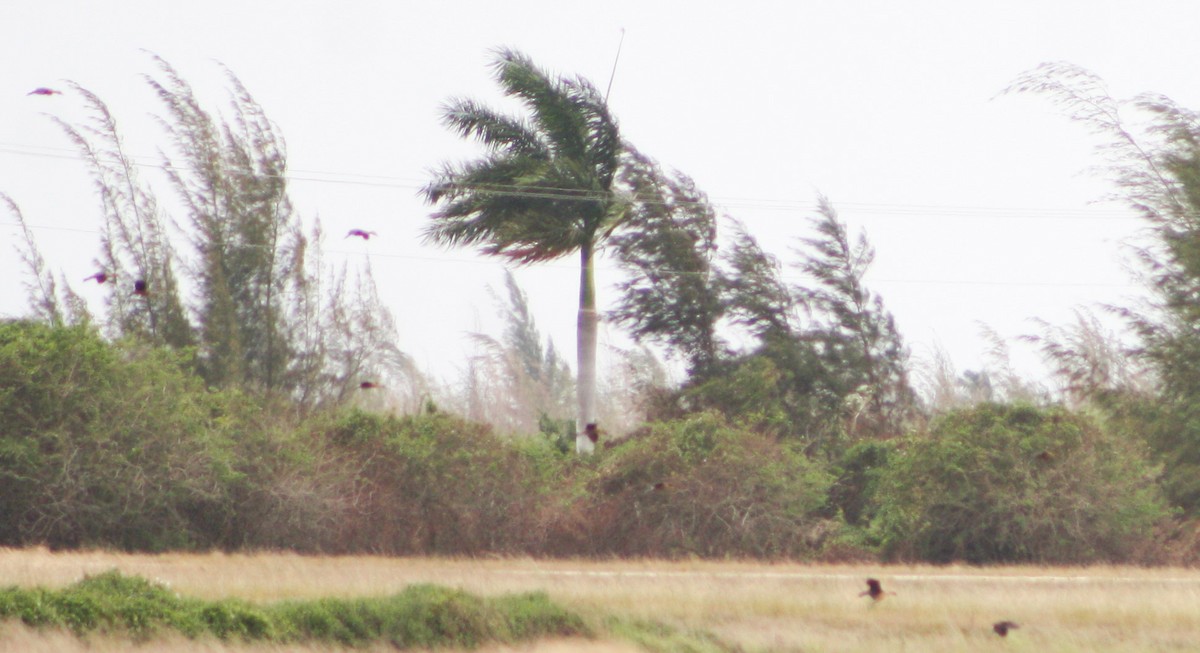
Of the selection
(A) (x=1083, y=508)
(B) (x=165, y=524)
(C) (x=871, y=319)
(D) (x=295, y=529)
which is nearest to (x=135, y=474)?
(B) (x=165, y=524)

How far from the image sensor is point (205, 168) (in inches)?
1297

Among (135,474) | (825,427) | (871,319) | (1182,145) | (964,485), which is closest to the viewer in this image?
(135,474)

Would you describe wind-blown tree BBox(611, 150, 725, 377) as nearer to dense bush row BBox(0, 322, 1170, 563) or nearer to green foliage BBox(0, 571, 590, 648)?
dense bush row BBox(0, 322, 1170, 563)

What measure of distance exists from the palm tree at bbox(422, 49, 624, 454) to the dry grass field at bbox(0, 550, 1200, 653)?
36.9ft

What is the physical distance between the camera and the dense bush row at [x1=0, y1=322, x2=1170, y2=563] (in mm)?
21594

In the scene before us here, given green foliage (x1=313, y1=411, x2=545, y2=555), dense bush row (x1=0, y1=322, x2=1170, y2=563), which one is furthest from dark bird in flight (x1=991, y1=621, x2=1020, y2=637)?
green foliage (x1=313, y1=411, x2=545, y2=555)

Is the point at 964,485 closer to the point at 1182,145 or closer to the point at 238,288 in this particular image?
the point at 1182,145

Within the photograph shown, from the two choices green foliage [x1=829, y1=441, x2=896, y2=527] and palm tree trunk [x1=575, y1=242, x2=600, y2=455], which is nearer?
green foliage [x1=829, y1=441, x2=896, y2=527]

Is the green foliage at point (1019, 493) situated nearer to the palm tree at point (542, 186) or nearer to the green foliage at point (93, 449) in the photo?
the palm tree at point (542, 186)

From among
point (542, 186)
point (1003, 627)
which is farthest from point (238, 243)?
point (1003, 627)

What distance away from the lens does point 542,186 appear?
29938 mm

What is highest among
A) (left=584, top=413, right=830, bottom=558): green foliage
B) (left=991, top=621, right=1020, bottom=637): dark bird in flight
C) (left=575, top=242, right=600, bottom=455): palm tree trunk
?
(left=575, top=242, right=600, bottom=455): palm tree trunk

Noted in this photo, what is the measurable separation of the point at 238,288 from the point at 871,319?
1795cm

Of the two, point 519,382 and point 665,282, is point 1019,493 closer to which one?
point 665,282
